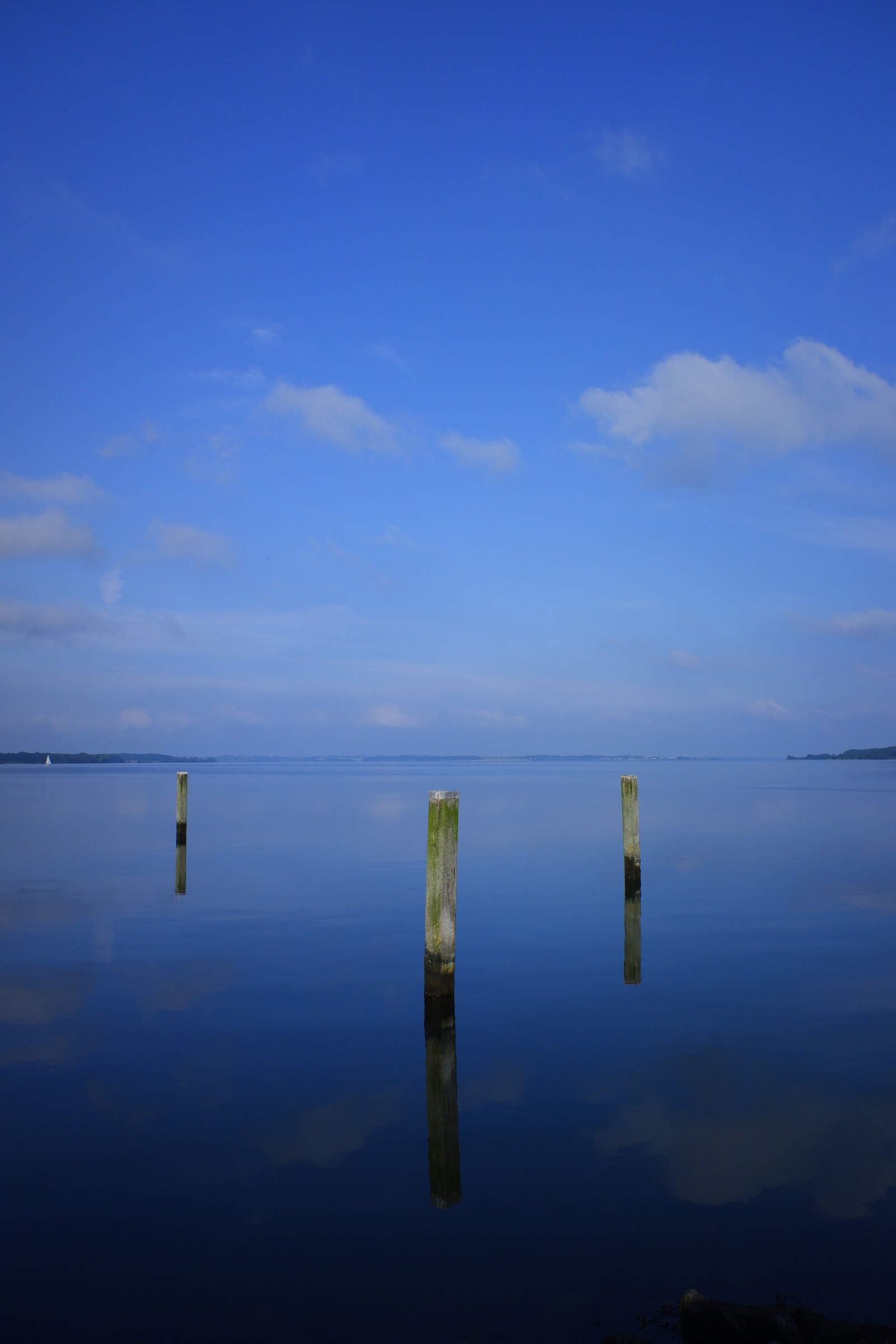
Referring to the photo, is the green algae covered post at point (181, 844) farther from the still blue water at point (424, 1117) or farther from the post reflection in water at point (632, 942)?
the post reflection in water at point (632, 942)

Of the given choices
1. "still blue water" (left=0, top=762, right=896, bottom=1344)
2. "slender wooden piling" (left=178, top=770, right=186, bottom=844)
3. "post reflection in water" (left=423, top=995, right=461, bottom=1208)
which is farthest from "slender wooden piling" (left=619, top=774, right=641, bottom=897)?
"slender wooden piling" (left=178, top=770, right=186, bottom=844)

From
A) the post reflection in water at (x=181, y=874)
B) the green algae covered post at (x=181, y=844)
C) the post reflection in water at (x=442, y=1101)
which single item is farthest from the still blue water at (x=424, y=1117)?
the green algae covered post at (x=181, y=844)

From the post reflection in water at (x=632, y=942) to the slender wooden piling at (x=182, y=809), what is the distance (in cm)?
1380

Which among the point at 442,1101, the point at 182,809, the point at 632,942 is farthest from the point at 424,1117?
the point at 182,809

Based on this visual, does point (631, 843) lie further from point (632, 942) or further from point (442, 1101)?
point (442, 1101)

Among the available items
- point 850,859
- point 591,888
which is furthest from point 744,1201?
point 850,859

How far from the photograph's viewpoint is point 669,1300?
517cm

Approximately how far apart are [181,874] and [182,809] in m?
4.43

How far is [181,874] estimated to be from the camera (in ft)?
77.3

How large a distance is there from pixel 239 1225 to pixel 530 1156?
2.39 metres

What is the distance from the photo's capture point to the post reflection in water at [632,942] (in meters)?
13.7

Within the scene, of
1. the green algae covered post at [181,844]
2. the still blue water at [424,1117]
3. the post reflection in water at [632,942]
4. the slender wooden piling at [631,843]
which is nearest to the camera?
the still blue water at [424,1117]

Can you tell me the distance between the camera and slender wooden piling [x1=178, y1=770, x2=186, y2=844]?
2647cm

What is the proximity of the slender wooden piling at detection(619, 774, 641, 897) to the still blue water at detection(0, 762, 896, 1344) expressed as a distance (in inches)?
28.0
